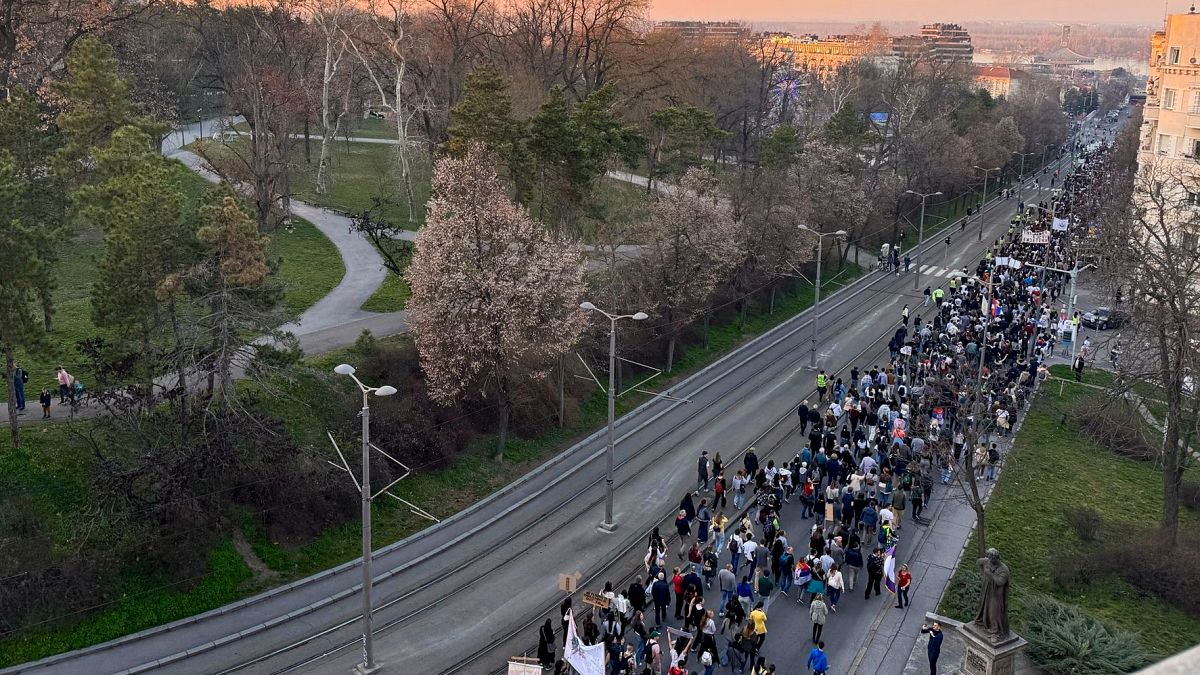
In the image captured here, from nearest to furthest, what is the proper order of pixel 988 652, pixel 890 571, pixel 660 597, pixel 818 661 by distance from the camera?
pixel 988 652 → pixel 818 661 → pixel 660 597 → pixel 890 571

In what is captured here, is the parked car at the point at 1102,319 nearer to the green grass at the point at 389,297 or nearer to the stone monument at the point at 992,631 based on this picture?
the green grass at the point at 389,297

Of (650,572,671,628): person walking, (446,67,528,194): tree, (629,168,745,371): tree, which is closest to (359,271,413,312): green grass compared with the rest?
(446,67,528,194): tree

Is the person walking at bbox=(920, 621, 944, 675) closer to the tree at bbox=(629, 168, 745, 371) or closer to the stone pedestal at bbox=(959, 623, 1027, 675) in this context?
the stone pedestal at bbox=(959, 623, 1027, 675)

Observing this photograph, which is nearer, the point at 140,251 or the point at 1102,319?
the point at 140,251

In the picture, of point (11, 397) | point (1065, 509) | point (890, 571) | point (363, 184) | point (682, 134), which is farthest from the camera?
point (363, 184)

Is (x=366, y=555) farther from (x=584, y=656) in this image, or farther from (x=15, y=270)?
(x=15, y=270)

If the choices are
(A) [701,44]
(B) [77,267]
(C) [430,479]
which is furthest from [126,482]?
(A) [701,44]

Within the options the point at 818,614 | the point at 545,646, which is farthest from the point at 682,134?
the point at 545,646

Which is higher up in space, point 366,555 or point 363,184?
point 363,184
